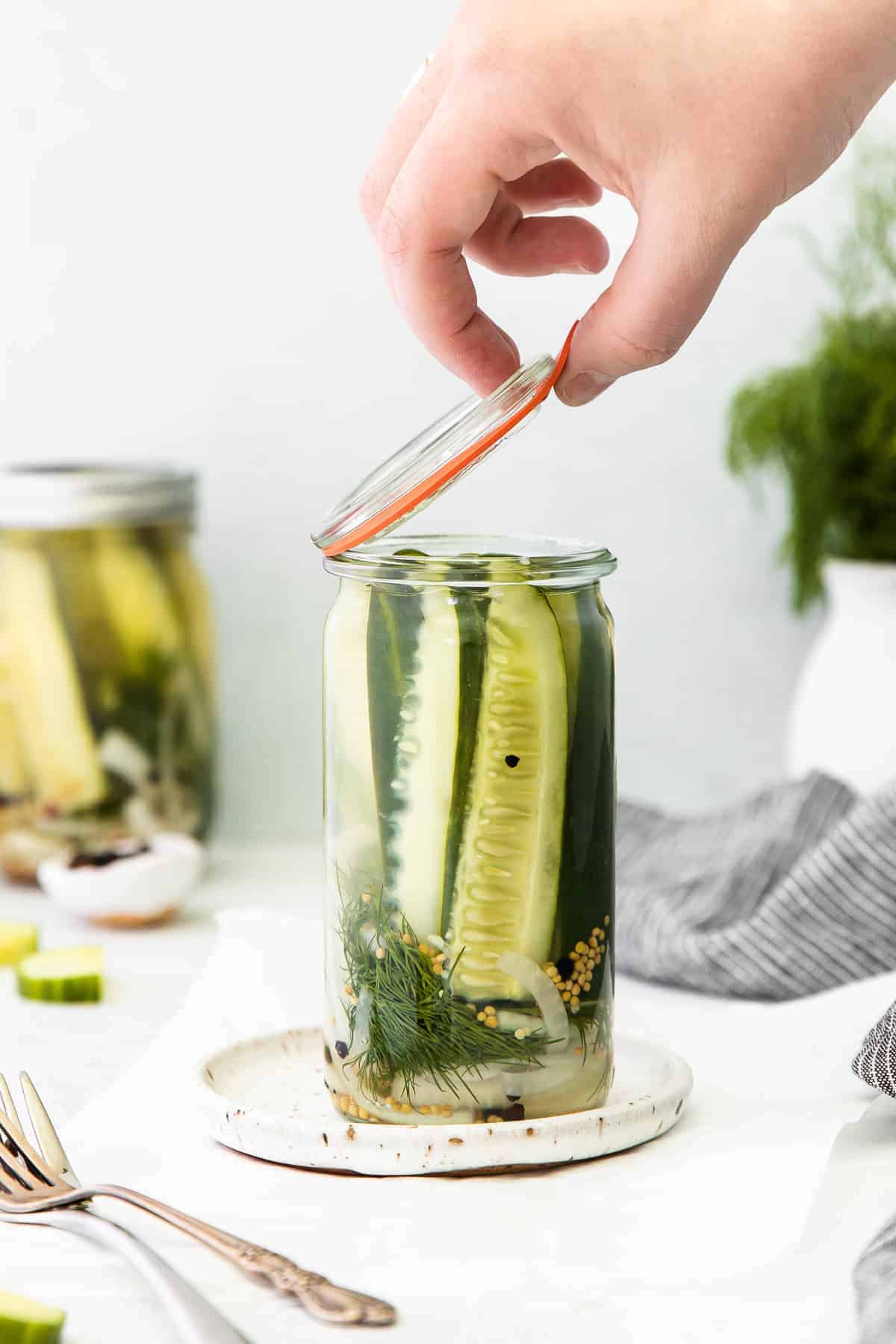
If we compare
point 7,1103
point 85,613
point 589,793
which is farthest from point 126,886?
point 589,793

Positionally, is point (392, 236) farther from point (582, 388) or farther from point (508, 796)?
point (508, 796)

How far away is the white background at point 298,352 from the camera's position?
1.07m

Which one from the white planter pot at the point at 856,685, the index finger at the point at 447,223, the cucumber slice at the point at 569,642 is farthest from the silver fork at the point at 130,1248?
the white planter pot at the point at 856,685

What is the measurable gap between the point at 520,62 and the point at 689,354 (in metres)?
0.65

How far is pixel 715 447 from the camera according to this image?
3.61 ft

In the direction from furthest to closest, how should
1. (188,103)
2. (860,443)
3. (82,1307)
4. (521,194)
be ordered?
(188,103) → (860,443) → (521,194) → (82,1307)

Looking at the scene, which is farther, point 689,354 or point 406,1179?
point 689,354

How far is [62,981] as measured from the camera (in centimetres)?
77

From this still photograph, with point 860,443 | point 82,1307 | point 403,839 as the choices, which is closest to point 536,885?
point 403,839

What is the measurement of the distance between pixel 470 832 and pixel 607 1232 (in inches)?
5.4

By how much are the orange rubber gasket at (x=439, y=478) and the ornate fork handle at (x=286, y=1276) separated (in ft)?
0.75

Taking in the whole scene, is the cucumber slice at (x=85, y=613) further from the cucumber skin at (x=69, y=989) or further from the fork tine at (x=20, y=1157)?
the fork tine at (x=20, y=1157)

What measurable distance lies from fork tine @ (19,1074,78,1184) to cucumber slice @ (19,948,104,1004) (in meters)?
0.22

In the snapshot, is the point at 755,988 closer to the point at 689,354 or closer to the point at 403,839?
the point at 403,839
